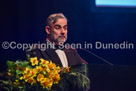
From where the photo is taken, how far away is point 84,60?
84.8 inches

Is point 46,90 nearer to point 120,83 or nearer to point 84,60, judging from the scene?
point 120,83

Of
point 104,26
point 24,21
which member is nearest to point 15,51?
point 24,21

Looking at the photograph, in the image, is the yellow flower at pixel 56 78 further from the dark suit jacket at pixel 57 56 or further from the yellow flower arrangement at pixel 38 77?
the dark suit jacket at pixel 57 56

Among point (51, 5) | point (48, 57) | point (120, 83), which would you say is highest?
point (51, 5)

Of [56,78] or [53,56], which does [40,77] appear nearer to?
[56,78]

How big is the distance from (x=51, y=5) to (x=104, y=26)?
2.01 ft

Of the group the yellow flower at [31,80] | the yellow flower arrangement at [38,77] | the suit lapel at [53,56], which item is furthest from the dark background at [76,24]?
the yellow flower at [31,80]

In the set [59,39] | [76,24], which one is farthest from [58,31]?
[76,24]

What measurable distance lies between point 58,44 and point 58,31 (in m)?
0.13

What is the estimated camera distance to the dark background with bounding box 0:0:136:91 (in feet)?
7.29

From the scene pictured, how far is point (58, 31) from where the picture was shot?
216cm

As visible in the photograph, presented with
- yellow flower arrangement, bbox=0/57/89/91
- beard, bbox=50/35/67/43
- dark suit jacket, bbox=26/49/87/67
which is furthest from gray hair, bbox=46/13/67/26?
yellow flower arrangement, bbox=0/57/89/91

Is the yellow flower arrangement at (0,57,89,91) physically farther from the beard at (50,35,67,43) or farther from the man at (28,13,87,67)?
the beard at (50,35,67,43)

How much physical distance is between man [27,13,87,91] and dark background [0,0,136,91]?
61 millimetres
